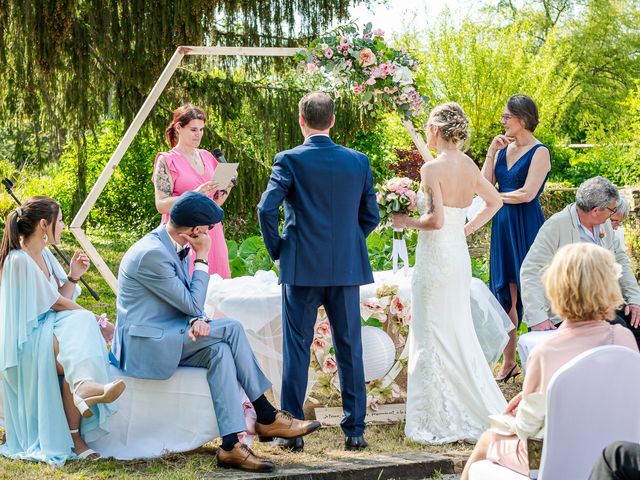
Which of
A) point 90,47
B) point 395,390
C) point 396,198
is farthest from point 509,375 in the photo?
point 90,47

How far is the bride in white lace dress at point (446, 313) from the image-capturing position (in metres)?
4.99

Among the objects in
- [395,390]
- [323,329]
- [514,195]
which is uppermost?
[514,195]

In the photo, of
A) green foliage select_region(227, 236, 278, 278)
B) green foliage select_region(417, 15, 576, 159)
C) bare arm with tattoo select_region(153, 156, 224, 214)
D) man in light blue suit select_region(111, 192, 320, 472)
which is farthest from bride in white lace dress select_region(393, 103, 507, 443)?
green foliage select_region(417, 15, 576, 159)

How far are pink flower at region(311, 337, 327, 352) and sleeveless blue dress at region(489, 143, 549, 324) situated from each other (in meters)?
1.49

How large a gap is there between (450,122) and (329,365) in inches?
58.5

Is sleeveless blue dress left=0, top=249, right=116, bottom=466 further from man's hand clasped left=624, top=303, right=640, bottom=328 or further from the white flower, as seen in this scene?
man's hand clasped left=624, top=303, right=640, bottom=328

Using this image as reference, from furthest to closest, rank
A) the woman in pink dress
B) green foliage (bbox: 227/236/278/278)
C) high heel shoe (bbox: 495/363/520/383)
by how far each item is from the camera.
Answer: green foliage (bbox: 227/236/278/278)
high heel shoe (bbox: 495/363/520/383)
the woman in pink dress

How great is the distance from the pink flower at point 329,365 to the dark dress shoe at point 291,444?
24.2 inches

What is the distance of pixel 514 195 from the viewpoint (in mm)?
6023

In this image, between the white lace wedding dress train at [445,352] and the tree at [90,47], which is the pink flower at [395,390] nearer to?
the white lace wedding dress train at [445,352]

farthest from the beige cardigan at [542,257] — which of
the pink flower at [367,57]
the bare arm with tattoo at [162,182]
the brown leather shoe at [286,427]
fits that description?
the bare arm with tattoo at [162,182]

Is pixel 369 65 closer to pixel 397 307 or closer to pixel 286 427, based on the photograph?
pixel 397 307

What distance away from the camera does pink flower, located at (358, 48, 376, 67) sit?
611cm

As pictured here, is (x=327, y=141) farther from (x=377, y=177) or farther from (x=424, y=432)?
(x=377, y=177)
